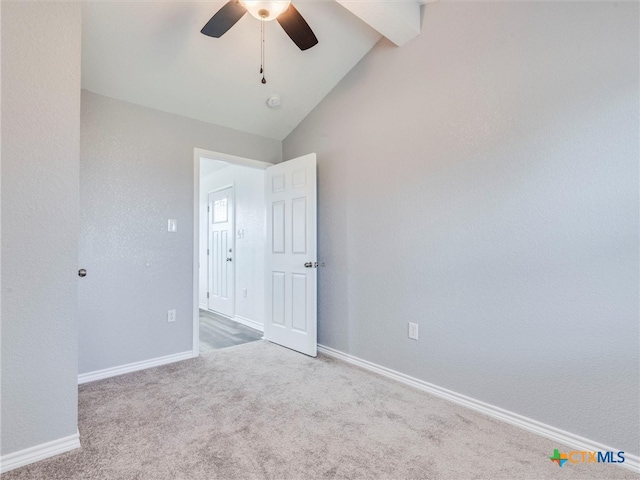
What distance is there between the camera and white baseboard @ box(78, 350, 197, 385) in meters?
2.51

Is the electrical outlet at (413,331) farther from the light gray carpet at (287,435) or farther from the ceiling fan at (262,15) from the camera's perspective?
the ceiling fan at (262,15)

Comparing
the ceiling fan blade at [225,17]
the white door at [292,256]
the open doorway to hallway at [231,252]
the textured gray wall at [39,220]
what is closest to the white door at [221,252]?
the open doorway to hallway at [231,252]

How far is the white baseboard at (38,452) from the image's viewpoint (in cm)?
152

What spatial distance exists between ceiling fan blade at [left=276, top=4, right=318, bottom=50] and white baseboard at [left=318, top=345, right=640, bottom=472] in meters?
2.46

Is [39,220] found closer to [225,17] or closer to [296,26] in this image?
[225,17]

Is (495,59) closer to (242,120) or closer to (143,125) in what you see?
(242,120)

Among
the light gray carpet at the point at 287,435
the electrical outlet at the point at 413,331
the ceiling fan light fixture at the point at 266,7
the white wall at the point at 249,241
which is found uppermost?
the ceiling fan light fixture at the point at 266,7

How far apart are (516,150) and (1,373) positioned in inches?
115

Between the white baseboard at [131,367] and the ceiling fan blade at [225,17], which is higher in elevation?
the ceiling fan blade at [225,17]

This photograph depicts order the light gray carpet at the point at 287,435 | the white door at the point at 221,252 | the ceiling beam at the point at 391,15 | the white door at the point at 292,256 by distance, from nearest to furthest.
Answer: the light gray carpet at the point at 287,435 < the ceiling beam at the point at 391,15 < the white door at the point at 292,256 < the white door at the point at 221,252

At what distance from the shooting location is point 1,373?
150 cm

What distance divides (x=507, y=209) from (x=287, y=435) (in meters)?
1.84

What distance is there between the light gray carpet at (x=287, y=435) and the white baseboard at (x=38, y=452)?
43mm

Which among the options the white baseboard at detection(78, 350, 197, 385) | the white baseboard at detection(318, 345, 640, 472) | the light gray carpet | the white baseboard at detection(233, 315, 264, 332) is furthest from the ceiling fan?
the white baseboard at detection(233, 315, 264, 332)
